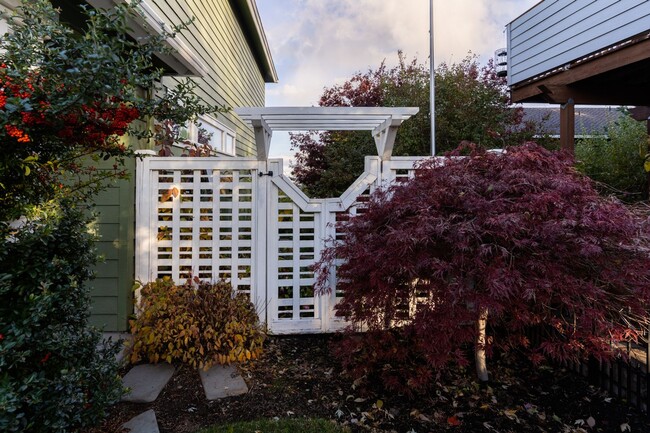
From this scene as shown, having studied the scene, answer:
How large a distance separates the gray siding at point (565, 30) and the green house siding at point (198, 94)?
4714 millimetres

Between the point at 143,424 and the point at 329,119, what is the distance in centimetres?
311

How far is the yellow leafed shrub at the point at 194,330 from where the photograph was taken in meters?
3.19

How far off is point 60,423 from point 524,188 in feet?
9.80

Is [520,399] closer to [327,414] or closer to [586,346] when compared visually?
[586,346]

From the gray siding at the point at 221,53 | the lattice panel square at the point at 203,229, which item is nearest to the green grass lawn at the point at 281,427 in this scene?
the lattice panel square at the point at 203,229

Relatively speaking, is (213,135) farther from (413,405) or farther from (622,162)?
(622,162)

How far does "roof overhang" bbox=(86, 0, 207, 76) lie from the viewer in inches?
121

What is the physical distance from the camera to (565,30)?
5047 millimetres

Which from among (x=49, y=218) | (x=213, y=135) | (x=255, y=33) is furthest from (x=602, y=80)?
(x=255, y=33)

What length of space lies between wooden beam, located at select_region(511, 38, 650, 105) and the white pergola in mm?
2653

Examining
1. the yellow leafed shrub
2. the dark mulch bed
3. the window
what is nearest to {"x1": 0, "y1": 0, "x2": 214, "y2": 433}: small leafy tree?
the dark mulch bed

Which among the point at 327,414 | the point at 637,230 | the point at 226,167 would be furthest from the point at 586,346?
the point at 226,167

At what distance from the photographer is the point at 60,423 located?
171cm

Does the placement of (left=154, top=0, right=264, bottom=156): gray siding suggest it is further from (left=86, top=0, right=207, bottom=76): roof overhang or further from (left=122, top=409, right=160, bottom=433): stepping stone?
(left=122, top=409, right=160, bottom=433): stepping stone
